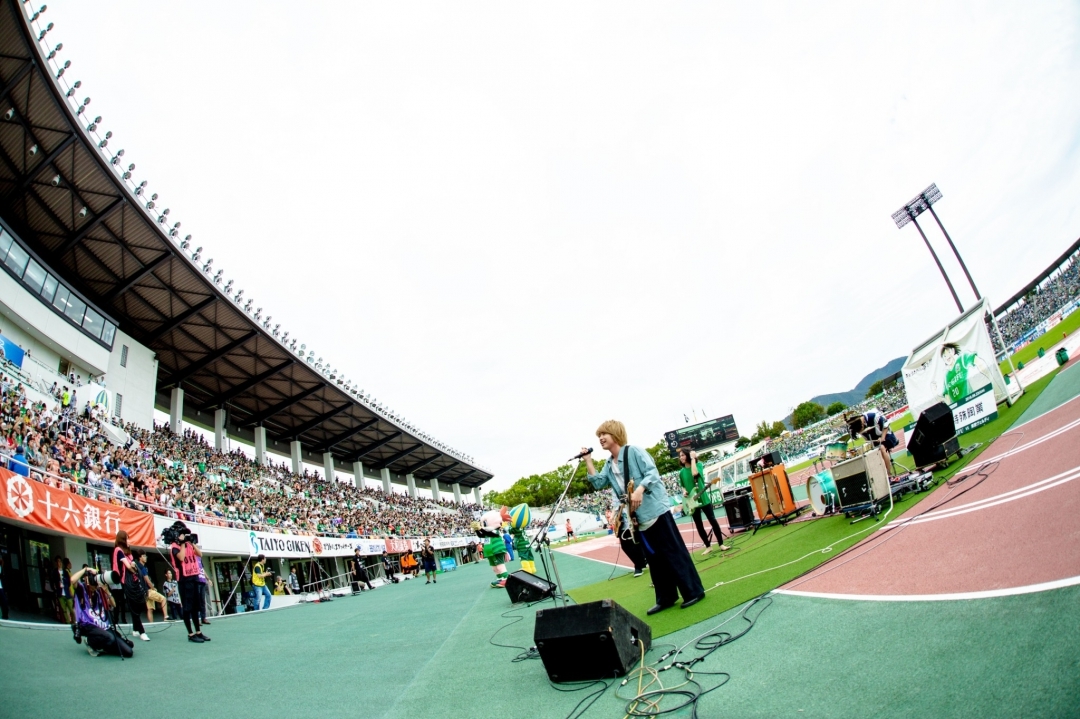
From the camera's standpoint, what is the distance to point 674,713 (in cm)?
280

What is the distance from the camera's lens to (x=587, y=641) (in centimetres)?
362

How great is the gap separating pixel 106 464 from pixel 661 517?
18.3 meters

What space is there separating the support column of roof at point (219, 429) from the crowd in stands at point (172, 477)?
0.98 metres

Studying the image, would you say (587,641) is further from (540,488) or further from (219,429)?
(540,488)

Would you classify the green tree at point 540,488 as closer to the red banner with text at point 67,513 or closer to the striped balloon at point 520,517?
the red banner with text at point 67,513

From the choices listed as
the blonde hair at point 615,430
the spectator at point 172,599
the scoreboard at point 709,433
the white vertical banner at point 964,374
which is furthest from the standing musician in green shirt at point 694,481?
the scoreboard at point 709,433

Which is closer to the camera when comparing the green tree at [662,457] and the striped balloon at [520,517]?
the striped balloon at [520,517]

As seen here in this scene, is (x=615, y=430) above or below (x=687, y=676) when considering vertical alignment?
→ above

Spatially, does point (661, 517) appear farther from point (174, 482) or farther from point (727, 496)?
point (174, 482)

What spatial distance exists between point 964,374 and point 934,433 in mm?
4979

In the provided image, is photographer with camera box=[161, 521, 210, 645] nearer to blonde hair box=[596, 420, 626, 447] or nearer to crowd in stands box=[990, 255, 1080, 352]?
blonde hair box=[596, 420, 626, 447]

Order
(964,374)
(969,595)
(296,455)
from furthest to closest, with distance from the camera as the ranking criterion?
(296,455), (964,374), (969,595)

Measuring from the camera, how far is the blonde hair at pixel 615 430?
5570 mm

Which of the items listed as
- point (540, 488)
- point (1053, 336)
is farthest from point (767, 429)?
point (1053, 336)
